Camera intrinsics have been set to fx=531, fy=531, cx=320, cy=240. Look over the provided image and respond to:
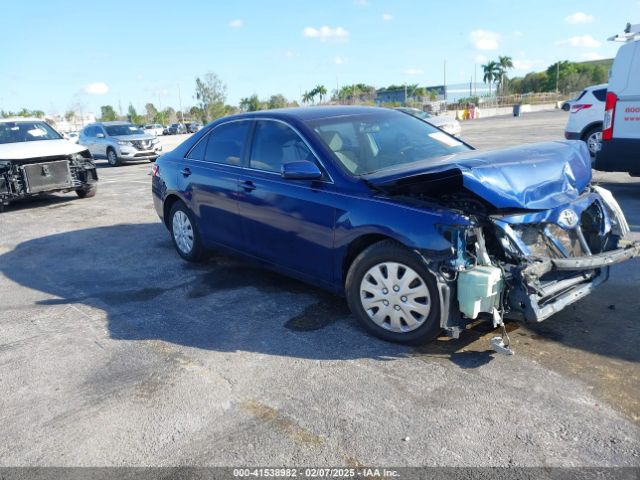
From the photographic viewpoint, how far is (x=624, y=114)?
7.84 meters

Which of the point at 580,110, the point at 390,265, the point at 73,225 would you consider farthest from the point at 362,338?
the point at 580,110

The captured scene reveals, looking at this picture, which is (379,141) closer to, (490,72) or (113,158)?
(113,158)

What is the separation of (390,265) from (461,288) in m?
0.52

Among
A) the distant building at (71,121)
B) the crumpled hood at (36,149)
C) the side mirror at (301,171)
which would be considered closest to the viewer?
the side mirror at (301,171)

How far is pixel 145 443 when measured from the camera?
2863 mm

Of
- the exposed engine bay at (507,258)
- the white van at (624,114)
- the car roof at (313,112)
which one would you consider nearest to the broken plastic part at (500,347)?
the exposed engine bay at (507,258)

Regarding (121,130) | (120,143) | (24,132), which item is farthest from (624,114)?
(121,130)

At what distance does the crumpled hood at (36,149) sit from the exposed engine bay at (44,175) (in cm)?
7

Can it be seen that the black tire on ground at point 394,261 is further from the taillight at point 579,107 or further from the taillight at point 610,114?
the taillight at point 579,107

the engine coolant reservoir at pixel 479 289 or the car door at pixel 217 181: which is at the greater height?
the car door at pixel 217 181

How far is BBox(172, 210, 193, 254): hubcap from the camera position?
19.5 feet

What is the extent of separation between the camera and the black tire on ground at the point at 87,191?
1112 cm

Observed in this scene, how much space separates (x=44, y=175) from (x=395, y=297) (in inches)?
342

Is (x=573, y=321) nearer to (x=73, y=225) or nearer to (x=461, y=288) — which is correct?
(x=461, y=288)
